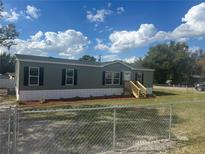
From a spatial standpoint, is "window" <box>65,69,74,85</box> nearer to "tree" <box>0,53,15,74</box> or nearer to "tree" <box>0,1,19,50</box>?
"tree" <box>0,1,19,50</box>

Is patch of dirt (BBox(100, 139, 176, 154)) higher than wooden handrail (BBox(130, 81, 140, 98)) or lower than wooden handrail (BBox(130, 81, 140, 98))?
lower

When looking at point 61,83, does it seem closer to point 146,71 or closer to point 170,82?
point 146,71

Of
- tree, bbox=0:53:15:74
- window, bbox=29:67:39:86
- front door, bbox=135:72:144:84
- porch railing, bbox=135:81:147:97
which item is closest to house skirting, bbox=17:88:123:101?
window, bbox=29:67:39:86

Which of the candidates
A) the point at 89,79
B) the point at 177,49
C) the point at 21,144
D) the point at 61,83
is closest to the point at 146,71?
the point at 89,79

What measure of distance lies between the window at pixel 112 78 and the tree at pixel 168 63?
3194cm

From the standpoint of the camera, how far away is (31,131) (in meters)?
8.46

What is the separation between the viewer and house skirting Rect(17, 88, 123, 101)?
1952 cm

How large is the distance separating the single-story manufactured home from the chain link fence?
879cm

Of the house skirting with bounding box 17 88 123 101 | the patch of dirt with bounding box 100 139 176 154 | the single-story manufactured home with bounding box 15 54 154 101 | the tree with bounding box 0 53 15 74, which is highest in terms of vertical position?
the tree with bounding box 0 53 15 74

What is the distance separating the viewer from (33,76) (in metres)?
19.8

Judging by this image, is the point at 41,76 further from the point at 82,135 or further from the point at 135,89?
the point at 82,135

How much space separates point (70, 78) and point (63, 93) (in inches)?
54.8

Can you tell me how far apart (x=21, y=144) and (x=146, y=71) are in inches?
885

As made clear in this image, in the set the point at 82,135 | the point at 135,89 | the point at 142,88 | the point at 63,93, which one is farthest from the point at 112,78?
the point at 82,135
